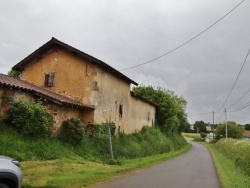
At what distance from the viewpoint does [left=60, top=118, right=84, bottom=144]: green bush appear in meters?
17.7

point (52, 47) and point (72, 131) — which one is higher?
point (52, 47)

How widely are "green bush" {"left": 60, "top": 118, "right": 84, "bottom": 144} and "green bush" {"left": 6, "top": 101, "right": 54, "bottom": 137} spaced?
1774 millimetres

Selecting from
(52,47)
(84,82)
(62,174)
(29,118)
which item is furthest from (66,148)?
(52,47)

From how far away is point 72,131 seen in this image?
17719 mm

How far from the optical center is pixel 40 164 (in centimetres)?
1291

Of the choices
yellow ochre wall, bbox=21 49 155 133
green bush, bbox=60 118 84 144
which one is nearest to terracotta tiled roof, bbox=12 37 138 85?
yellow ochre wall, bbox=21 49 155 133

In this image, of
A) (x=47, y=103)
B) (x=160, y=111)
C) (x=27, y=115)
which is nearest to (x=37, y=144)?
(x=27, y=115)

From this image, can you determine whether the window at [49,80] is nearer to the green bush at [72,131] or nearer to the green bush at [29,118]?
the green bush at [72,131]

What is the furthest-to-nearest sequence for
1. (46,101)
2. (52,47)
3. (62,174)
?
(52,47) < (46,101) < (62,174)

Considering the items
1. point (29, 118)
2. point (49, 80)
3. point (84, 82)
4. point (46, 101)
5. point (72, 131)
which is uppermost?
point (49, 80)

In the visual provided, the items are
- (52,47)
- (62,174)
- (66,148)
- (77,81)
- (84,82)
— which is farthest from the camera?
(52,47)

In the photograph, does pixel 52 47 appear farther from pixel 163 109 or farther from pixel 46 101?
pixel 163 109

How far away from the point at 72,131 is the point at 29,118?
3.15 m

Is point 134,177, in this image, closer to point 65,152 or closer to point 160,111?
point 65,152
